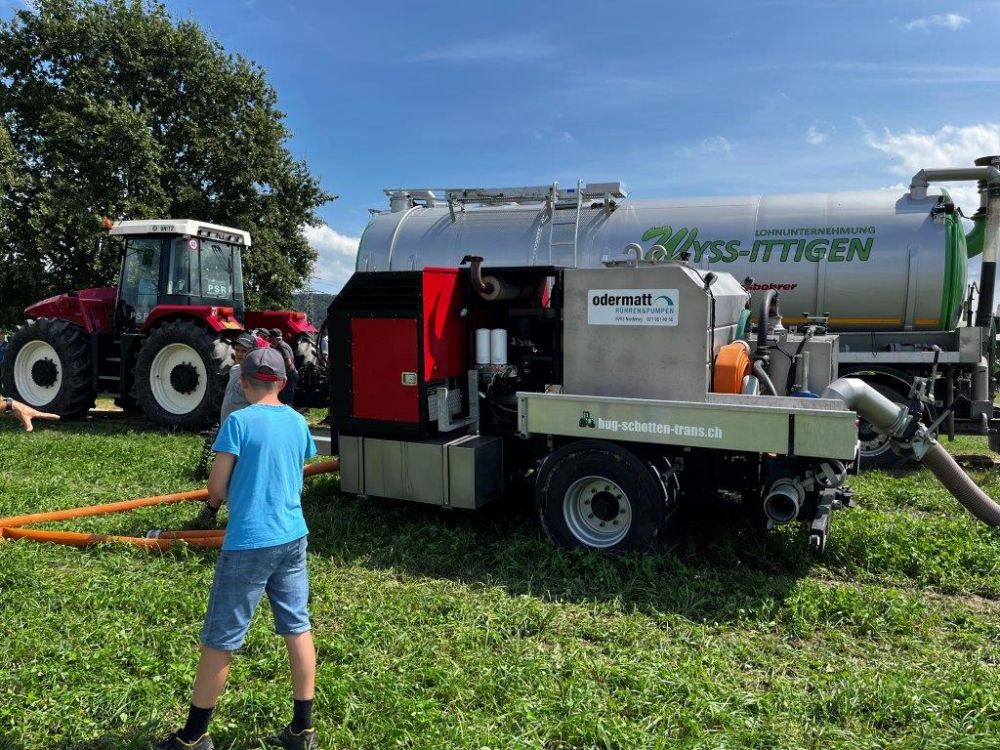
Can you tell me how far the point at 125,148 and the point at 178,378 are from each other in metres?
12.5

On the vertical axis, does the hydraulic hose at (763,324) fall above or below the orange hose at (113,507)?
above

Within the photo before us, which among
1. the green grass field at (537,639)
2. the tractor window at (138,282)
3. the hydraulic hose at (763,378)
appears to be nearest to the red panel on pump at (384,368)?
the green grass field at (537,639)

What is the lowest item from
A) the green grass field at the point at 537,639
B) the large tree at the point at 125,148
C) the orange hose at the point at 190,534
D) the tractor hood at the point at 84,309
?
the green grass field at the point at 537,639

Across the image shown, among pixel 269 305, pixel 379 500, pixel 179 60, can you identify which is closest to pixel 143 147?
pixel 179 60

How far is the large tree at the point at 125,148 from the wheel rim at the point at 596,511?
18.5 m

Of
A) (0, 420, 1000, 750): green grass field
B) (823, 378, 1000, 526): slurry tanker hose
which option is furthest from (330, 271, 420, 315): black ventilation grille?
(823, 378, 1000, 526): slurry tanker hose

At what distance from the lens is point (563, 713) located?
3527 mm

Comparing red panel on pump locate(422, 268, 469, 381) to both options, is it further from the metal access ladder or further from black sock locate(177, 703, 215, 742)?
the metal access ladder

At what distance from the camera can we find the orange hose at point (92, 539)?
5.68 metres

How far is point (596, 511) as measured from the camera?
5707 millimetres

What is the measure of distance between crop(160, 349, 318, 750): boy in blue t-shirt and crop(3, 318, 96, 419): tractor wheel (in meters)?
10.0

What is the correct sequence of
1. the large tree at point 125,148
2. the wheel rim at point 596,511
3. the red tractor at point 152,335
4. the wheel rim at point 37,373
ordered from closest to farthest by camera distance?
1. the wheel rim at point 596,511
2. the red tractor at point 152,335
3. the wheel rim at point 37,373
4. the large tree at point 125,148

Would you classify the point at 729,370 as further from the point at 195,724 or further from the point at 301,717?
the point at 195,724

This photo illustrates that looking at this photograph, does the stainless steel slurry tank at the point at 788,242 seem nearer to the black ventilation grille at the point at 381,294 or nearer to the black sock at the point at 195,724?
the black ventilation grille at the point at 381,294
